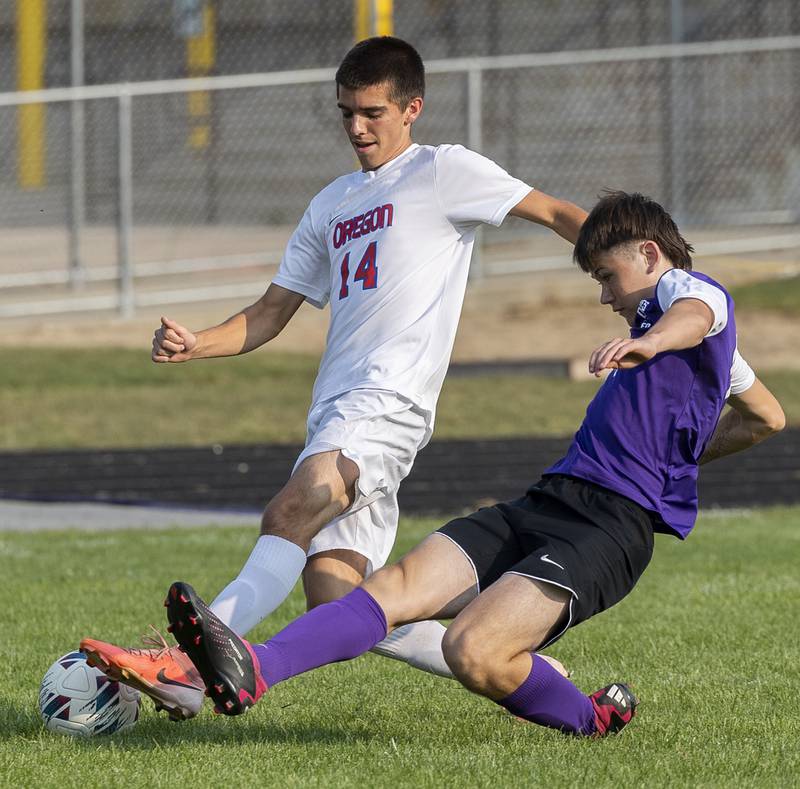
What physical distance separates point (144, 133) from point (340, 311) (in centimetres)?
1446

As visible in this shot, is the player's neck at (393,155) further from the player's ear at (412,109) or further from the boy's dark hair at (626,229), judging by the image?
the boy's dark hair at (626,229)

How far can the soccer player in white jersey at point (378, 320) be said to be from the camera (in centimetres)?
460

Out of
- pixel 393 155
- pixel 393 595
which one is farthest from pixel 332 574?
pixel 393 155

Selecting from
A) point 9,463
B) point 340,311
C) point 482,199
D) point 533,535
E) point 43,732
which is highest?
point 482,199

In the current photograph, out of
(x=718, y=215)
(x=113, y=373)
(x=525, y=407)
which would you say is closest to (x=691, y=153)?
(x=718, y=215)

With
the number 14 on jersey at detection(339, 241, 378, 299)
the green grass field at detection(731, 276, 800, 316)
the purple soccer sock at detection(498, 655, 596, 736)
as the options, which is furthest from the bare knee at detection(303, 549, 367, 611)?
the green grass field at detection(731, 276, 800, 316)

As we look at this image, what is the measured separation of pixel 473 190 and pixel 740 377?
1.04 metres

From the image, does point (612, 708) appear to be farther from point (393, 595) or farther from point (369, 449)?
point (369, 449)

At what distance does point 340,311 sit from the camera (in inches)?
194

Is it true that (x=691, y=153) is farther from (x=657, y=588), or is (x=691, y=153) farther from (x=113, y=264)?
(x=657, y=588)

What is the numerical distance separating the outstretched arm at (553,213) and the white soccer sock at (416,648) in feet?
4.21

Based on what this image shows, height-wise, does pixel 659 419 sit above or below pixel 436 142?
below

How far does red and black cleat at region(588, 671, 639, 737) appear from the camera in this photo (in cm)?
442

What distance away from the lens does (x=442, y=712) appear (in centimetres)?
489
